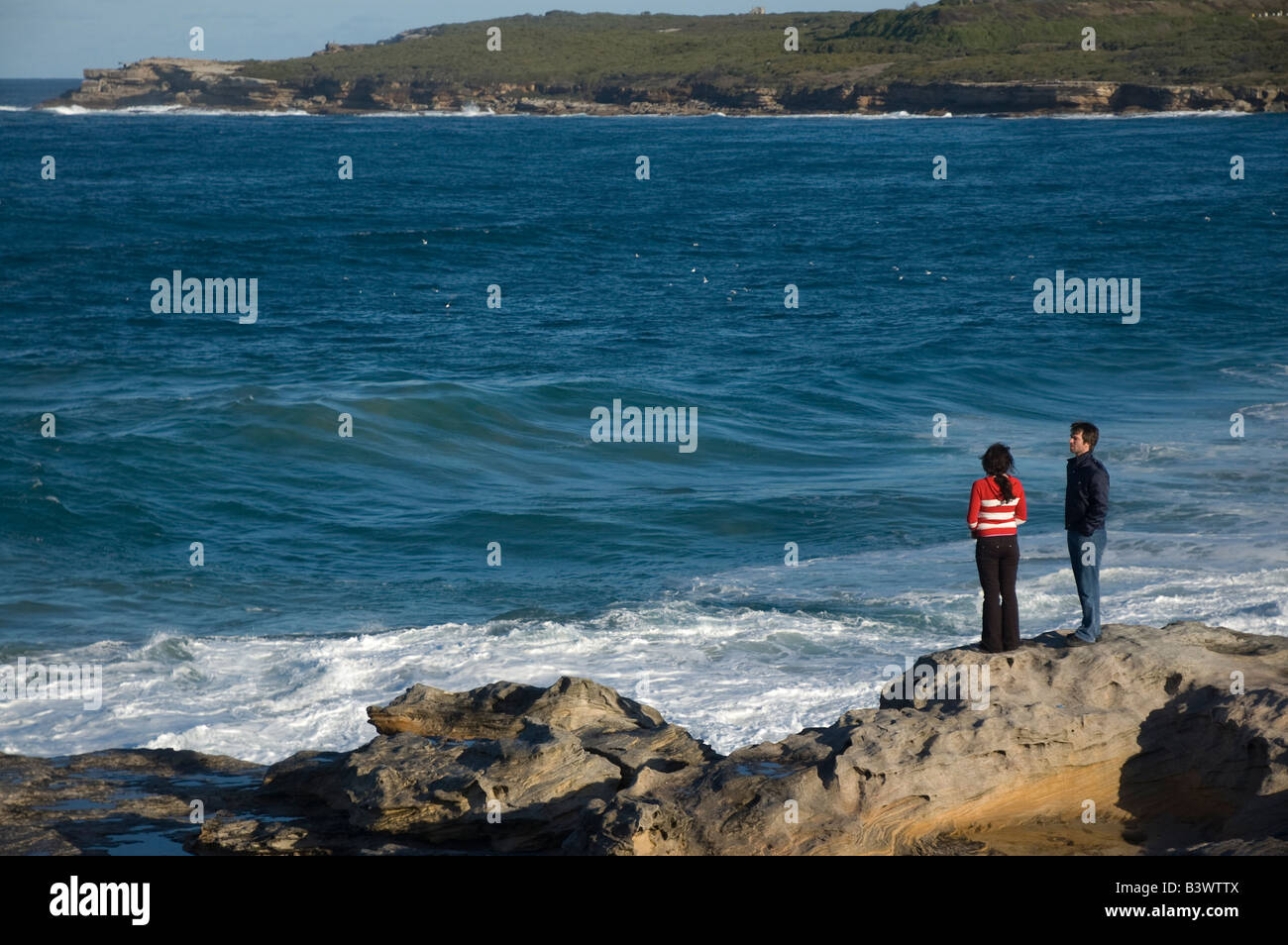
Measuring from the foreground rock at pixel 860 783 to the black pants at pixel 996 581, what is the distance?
0.68ft

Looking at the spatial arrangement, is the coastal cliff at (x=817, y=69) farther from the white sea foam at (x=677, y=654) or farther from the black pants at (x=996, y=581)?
the black pants at (x=996, y=581)

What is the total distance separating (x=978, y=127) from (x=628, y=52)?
67.5m

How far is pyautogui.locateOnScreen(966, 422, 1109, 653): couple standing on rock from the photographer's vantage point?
8.76m

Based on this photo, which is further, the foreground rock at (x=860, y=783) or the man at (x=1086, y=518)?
the man at (x=1086, y=518)

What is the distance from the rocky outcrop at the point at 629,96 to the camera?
100188 millimetres

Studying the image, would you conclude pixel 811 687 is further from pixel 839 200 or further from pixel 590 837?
pixel 839 200

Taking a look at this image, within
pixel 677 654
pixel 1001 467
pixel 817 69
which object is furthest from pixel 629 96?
pixel 1001 467

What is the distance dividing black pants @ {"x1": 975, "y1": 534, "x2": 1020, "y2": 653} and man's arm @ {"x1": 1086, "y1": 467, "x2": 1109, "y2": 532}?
586 millimetres

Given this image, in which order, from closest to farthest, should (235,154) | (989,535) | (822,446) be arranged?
(989,535) → (822,446) → (235,154)

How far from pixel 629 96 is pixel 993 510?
408 feet

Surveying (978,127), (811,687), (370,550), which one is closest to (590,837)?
(811,687)

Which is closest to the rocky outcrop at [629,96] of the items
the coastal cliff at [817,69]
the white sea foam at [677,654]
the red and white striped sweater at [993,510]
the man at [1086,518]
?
the coastal cliff at [817,69]

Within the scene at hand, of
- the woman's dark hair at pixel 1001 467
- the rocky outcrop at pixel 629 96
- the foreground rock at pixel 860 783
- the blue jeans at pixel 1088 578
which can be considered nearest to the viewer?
the foreground rock at pixel 860 783

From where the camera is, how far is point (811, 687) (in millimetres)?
12648
